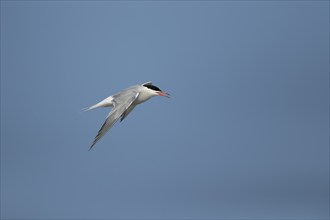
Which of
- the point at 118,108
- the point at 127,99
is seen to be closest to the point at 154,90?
the point at 127,99

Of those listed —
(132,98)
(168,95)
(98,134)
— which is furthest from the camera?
(168,95)

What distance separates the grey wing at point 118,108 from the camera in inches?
376

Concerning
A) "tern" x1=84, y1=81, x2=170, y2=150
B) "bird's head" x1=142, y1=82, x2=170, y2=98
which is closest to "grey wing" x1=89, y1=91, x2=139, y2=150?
"tern" x1=84, y1=81, x2=170, y2=150

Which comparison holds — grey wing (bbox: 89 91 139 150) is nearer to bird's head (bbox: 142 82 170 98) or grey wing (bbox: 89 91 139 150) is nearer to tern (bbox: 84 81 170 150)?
tern (bbox: 84 81 170 150)

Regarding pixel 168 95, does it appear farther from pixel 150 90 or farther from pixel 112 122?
pixel 112 122

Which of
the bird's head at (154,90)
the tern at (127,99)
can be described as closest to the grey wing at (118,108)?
the tern at (127,99)

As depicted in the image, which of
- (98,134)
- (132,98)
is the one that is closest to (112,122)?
(98,134)

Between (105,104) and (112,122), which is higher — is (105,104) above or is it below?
above

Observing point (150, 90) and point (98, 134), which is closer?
point (98, 134)

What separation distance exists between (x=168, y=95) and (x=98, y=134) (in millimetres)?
2308

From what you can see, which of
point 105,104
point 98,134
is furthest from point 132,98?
point 98,134

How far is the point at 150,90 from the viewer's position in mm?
11312

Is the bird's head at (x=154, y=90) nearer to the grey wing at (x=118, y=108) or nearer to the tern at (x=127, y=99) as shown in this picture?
the tern at (x=127, y=99)

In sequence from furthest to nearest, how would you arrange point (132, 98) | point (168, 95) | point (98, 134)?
point (168, 95)
point (132, 98)
point (98, 134)
